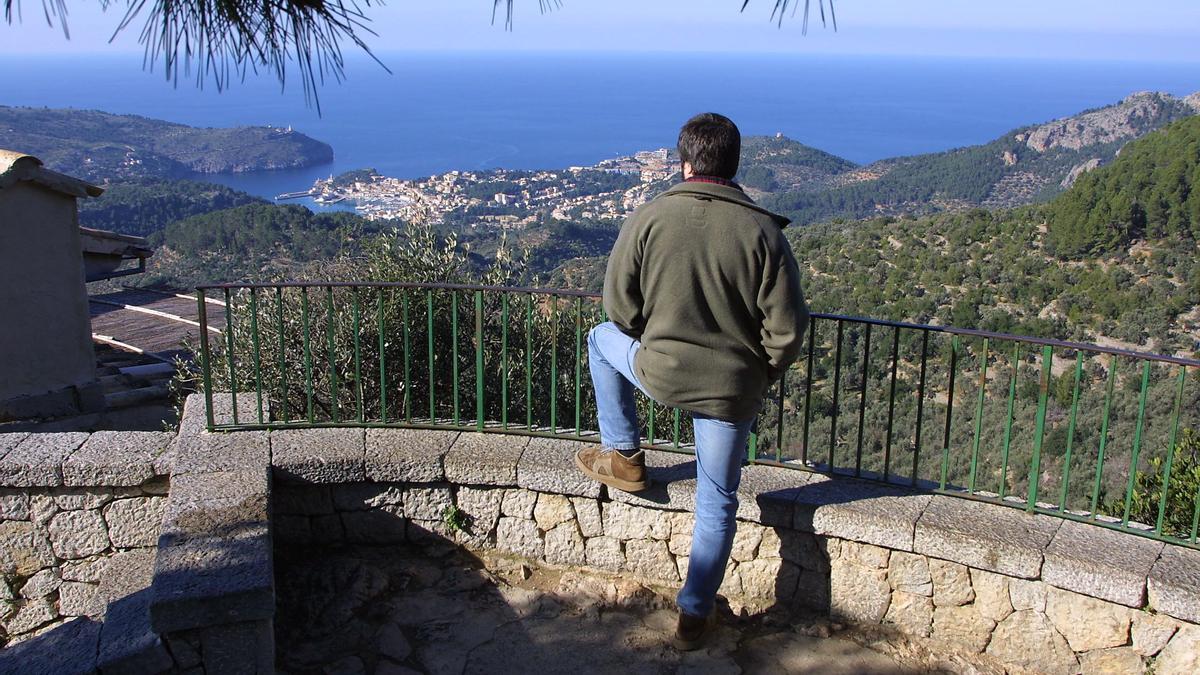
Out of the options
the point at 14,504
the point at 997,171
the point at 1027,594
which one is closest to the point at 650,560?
the point at 1027,594

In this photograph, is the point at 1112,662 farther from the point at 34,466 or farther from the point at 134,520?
the point at 34,466

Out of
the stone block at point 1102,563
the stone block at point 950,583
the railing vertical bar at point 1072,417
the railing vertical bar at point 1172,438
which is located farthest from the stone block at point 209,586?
the railing vertical bar at point 1172,438

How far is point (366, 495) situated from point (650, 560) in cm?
131

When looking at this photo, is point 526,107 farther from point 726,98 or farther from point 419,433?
point 419,433

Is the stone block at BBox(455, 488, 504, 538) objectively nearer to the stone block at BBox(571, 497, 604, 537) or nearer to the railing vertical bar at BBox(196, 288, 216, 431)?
the stone block at BBox(571, 497, 604, 537)

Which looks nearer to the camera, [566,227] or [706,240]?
[706,240]

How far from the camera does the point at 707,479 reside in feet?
11.3

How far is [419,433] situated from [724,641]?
5.66 feet

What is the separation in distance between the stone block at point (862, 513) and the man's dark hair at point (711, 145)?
1.40m

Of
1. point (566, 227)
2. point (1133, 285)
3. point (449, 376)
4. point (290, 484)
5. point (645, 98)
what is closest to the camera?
point (290, 484)

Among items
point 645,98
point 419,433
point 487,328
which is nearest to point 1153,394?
point 487,328

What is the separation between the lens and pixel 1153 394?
42.1 ft

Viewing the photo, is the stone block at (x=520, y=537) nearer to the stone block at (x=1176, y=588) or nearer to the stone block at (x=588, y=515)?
the stone block at (x=588, y=515)

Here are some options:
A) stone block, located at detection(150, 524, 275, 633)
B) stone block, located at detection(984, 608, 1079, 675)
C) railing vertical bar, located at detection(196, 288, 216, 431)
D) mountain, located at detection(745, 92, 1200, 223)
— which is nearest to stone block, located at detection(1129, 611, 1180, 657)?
stone block, located at detection(984, 608, 1079, 675)
